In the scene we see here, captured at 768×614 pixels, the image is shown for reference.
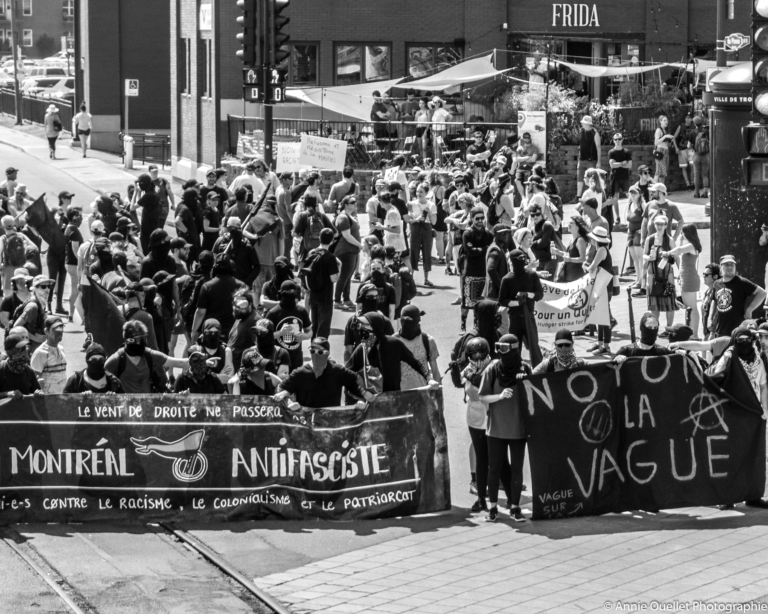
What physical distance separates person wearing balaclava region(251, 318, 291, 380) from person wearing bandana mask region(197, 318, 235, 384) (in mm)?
301

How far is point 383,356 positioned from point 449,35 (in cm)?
2735

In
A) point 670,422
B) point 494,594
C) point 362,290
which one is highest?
point 362,290

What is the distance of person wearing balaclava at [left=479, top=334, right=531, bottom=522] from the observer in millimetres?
10734

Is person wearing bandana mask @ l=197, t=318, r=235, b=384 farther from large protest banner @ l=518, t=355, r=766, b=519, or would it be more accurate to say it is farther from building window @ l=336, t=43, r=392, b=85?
building window @ l=336, t=43, r=392, b=85

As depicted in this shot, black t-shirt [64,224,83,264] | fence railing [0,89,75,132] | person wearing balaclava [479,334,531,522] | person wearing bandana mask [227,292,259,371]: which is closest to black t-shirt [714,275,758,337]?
person wearing balaclava [479,334,531,522]

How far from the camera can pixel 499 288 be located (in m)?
16.0

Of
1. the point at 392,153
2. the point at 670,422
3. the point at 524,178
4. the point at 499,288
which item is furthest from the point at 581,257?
the point at 392,153

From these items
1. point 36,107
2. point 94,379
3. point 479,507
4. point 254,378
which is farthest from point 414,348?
point 36,107

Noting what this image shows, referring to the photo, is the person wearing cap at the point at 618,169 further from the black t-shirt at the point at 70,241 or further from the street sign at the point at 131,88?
the street sign at the point at 131,88

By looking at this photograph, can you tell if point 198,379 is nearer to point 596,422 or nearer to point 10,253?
point 596,422

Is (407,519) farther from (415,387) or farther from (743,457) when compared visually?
(743,457)

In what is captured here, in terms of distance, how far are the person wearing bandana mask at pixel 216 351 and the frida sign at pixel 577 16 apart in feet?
91.1

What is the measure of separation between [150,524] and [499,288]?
6.32 metres

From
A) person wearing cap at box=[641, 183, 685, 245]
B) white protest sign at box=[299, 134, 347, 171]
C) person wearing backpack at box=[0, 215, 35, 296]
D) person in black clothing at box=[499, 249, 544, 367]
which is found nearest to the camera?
person in black clothing at box=[499, 249, 544, 367]
